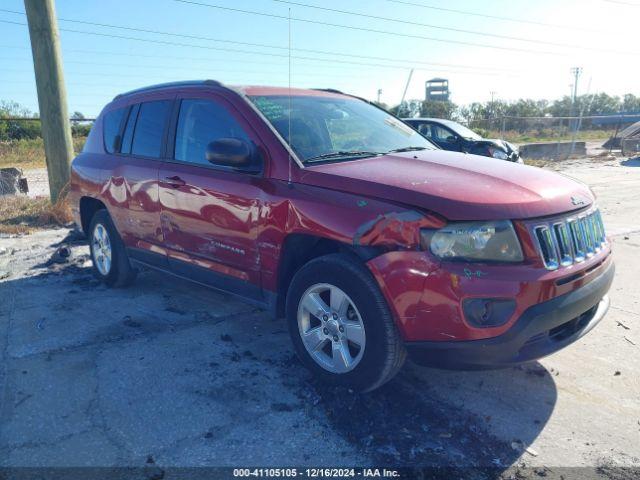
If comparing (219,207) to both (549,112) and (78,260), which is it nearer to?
(78,260)

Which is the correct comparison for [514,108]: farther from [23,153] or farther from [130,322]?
[130,322]

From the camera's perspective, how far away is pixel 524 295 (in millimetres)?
2582

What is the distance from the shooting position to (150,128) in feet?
15.1

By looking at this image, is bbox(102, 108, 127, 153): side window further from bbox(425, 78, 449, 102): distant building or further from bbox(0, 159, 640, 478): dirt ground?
bbox(425, 78, 449, 102): distant building

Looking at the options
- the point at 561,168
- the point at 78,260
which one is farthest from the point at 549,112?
the point at 78,260

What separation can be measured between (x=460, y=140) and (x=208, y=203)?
867cm

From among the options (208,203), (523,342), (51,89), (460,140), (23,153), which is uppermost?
(51,89)

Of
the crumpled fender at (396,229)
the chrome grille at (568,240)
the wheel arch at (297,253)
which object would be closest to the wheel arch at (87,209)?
the wheel arch at (297,253)

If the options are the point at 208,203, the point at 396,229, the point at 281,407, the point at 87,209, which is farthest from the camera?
the point at 87,209

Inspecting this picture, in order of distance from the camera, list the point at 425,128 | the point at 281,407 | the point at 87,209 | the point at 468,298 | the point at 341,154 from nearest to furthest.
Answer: the point at 468,298 → the point at 281,407 → the point at 341,154 → the point at 87,209 → the point at 425,128

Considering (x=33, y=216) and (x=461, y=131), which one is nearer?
(x=33, y=216)

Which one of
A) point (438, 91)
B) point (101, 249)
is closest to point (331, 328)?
point (101, 249)

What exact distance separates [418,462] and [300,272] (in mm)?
1279

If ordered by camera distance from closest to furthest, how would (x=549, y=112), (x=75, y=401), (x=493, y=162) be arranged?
(x=75, y=401), (x=493, y=162), (x=549, y=112)
